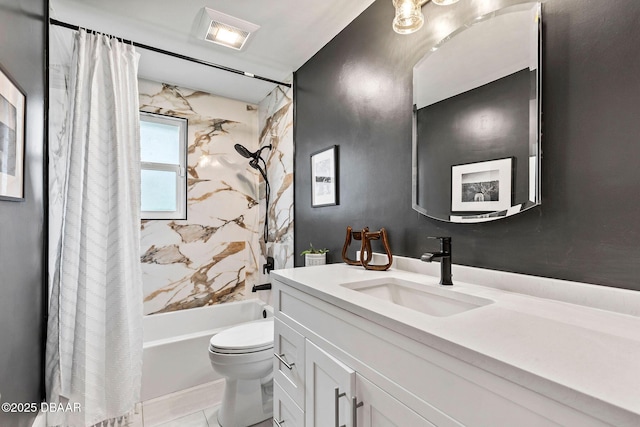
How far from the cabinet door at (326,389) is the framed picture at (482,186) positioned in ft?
2.42

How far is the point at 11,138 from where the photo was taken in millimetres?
1100

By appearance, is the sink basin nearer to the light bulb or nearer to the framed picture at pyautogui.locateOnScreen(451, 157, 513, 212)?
the framed picture at pyautogui.locateOnScreen(451, 157, 513, 212)

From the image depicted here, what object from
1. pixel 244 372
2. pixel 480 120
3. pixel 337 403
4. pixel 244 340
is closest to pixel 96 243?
pixel 244 340

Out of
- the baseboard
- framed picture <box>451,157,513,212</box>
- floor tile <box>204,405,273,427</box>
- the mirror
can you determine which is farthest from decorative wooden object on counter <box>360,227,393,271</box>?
the baseboard

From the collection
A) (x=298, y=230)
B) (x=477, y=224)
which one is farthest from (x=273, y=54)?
(x=477, y=224)

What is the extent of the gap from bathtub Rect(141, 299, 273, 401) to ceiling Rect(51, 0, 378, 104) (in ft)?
6.71

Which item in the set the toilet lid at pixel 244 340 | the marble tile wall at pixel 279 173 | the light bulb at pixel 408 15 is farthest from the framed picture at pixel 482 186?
the marble tile wall at pixel 279 173

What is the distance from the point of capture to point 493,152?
104 cm

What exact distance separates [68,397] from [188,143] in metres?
2.03

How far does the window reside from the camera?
2.59 m

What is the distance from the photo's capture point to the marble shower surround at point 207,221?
2.57 m

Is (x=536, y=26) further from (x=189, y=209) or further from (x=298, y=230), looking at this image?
(x=189, y=209)

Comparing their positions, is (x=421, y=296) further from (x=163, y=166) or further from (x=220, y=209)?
(x=163, y=166)

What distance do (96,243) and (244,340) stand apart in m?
1.03
